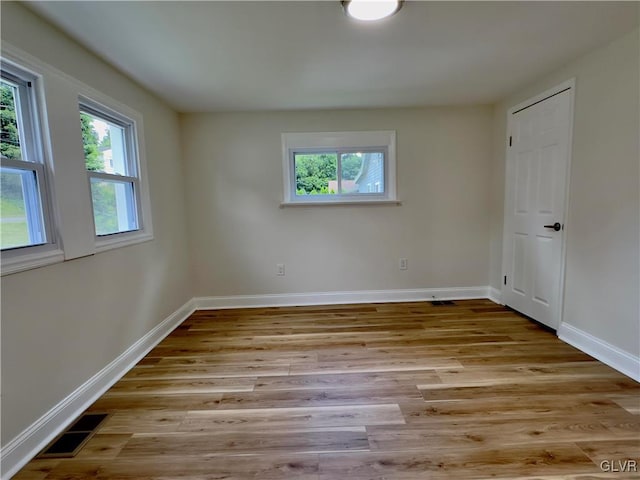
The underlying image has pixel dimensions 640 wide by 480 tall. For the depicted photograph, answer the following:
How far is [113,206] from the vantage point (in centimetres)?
221

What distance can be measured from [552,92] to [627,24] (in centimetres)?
70

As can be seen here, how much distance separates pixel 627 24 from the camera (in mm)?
1760

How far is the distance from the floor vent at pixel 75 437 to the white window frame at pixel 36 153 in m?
0.89

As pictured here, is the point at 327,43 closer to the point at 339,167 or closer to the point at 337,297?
the point at 339,167

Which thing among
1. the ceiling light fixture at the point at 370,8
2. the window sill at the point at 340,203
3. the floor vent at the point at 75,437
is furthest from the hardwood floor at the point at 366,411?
the ceiling light fixture at the point at 370,8

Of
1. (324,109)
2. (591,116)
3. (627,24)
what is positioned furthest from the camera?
(324,109)

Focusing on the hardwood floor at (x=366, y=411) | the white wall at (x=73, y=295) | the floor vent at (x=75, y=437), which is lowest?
the hardwood floor at (x=366, y=411)

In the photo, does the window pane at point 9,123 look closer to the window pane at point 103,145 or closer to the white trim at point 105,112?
the white trim at point 105,112

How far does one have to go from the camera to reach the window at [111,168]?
1.98 m

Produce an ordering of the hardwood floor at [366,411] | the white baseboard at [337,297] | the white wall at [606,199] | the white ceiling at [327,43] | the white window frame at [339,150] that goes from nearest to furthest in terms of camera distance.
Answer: the hardwood floor at [366,411]
the white ceiling at [327,43]
the white wall at [606,199]
the white window frame at [339,150]
the white baseboard at [337,297]

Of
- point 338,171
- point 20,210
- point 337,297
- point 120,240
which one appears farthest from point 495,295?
point 20,210

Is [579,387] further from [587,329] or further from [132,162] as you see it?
[132,162]

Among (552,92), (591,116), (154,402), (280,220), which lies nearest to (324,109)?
(280,220)

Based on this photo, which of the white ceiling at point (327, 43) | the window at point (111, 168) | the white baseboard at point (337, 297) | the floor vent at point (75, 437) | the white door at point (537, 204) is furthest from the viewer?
the white baseboard at point (337, 297)
